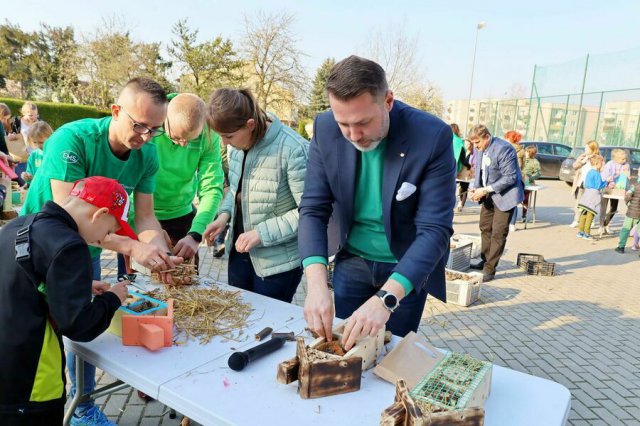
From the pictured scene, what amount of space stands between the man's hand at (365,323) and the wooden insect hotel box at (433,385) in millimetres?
157

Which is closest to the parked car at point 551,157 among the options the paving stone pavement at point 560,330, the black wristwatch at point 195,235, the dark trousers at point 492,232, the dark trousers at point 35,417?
the paving stone pavement at point 560,330

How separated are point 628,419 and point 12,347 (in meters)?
4.04

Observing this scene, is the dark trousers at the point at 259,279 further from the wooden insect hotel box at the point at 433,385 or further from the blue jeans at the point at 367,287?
the wooden insect hotel box at the point at 433,385

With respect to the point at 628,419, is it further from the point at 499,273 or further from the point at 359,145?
the point at 499,273

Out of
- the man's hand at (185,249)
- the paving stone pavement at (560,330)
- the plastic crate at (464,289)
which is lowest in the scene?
the paving stone pavement at (560,330)

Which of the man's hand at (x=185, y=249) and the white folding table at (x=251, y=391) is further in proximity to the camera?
the man's hand at (x=185, y=249)

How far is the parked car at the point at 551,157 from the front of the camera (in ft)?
64.2

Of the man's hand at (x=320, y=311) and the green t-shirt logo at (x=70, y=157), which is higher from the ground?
the green t-shirt logo at (x=70, y=157)

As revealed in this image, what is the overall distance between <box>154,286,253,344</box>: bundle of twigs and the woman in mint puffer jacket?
0.30m

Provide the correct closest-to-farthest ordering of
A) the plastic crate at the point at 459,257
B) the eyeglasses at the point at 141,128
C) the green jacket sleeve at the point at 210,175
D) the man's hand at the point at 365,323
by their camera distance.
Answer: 1. the man's hand at the point at 365,323
2. the eyeglasses at the point at 141,128
3. the green jacket sleeve at the point at 210,175
4. the plastic crate at the point at 459,257

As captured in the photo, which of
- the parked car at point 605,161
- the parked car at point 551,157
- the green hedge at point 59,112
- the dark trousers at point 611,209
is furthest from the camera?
the green hedge at point 59,112

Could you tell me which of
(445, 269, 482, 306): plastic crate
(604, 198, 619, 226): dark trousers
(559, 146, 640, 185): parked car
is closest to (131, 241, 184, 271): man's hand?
(445, 269, 482, 306): plastic crate

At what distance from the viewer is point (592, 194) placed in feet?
30.8

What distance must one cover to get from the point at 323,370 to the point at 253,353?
36 cm
